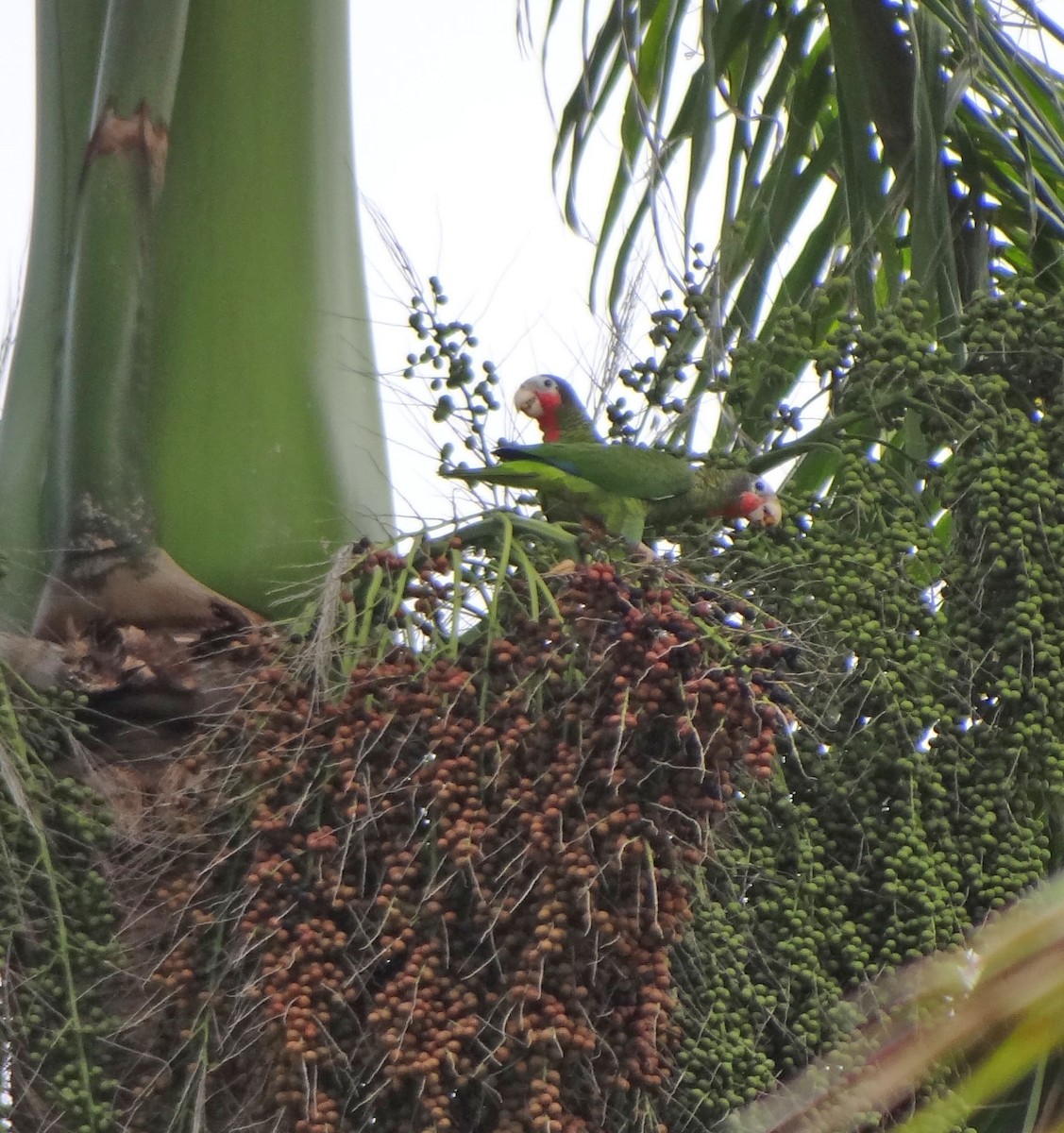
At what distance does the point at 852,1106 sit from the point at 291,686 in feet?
4.23

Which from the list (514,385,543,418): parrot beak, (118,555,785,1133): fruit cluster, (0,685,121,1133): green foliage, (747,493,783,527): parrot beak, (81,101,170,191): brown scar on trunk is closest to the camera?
(118,555,785,1133): fruit cluster

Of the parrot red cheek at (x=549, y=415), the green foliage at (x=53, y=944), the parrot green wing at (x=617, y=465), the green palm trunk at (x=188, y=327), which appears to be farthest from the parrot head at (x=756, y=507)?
the green foliage at (x=53, y=944)

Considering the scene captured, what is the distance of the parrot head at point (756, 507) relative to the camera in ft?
6.63

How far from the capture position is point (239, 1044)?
5.67 ft

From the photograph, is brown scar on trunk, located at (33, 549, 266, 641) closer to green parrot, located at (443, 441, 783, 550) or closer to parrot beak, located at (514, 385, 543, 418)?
green parrot, located at (443, 441, 783, 550)

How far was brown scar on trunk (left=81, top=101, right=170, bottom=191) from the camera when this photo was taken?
2.13 m

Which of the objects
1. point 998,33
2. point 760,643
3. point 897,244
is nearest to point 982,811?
point 760,643

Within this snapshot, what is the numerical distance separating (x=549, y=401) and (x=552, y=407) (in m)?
0.01

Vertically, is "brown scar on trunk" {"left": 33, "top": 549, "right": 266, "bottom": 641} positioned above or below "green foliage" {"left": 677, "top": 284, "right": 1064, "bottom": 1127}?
above

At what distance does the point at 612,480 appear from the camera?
2275mm

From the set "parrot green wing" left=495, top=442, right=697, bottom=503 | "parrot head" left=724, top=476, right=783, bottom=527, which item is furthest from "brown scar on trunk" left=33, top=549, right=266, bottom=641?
"parrot head" left=724, top=476, right=783, bottom=527

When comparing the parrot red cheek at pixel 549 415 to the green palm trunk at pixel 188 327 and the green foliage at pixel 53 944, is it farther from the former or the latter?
the green foliage at pixel 53 944

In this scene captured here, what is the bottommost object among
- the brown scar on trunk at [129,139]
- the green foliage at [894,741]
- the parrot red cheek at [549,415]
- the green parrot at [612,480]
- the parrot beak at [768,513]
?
the green foliage at [894,741]

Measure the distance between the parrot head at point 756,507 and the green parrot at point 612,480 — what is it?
Result: 0.19 feet
